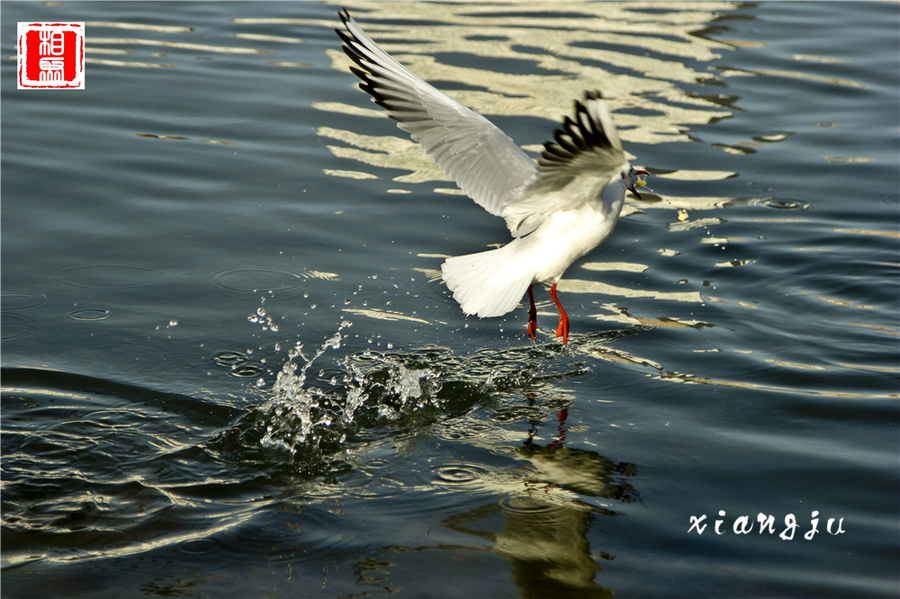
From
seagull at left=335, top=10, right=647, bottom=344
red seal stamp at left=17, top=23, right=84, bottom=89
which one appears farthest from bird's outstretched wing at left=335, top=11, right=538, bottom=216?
red seal stamp at left=17, top=23, right=84, bottom=89

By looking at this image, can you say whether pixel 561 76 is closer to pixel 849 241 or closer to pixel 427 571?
pixel 849 241

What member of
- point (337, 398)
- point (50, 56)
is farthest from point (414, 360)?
point (50, 56)

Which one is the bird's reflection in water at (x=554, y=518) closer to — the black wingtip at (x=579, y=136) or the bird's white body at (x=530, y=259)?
the bird's white body at (x=530, y=259)

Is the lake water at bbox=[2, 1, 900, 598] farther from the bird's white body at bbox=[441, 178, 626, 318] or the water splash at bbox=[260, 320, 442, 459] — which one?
the bird's white body at bbox=[441, 178, 626, 318]

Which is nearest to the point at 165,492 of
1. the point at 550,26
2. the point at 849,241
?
the point at 849,241

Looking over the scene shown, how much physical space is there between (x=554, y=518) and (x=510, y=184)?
7.65 ft

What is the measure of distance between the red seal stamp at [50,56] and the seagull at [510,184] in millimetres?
6280

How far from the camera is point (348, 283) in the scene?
21.3 feet

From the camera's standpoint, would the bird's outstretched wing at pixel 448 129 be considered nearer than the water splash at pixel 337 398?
No

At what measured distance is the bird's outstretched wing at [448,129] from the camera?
557cm

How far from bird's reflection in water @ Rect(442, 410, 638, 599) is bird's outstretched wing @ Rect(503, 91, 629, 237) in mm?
1318

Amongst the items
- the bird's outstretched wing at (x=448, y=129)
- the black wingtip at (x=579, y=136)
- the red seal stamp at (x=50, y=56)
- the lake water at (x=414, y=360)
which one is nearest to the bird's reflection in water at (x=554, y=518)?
the lake water at (x=414, y=360)

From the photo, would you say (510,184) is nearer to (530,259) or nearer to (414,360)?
(530,259)

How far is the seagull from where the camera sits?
15.0ft
